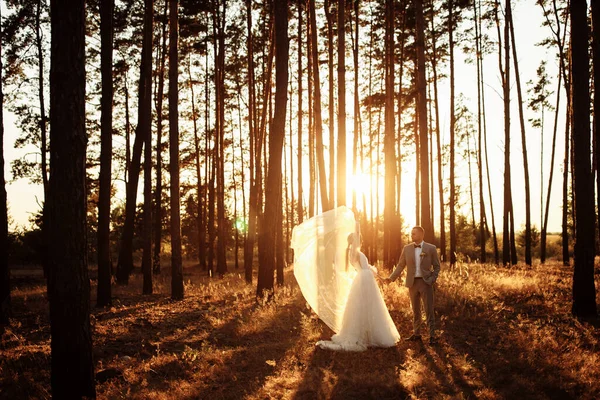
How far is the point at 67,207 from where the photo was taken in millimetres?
5746

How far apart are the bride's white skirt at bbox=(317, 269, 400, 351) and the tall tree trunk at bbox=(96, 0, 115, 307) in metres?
8.43

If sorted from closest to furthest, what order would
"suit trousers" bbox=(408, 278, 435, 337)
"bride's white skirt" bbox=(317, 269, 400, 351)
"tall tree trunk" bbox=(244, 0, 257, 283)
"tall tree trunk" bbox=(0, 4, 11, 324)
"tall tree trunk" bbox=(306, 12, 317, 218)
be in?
"bride's white skirt" bbox=(317, 269, 400, 351) → "suit trousers" bbox=(408, 278, 435, 337) → "tall tree trunk" bbox=(0, 4, 11, 324) → "tall tree trunk" bbox=(244, 0, 257, 283) → "tall tree trunk" bbox=(306, 12, 317, 218)

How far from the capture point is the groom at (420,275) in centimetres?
889

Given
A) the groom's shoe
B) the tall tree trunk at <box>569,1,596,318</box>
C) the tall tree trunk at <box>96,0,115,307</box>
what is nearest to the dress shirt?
the groom's shoe

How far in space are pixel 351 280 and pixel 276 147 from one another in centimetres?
551

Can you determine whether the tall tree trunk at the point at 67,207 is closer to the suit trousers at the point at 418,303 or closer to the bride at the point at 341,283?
the bride at the point at 341,283

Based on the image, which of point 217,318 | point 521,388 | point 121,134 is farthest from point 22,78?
point 521,388

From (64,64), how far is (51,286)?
289cm

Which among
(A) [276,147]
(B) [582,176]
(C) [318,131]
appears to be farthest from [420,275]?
(C) [318,131]

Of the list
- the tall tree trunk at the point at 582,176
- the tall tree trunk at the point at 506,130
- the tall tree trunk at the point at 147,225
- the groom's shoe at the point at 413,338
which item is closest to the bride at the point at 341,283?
the groom's shoe at the point at 413,338

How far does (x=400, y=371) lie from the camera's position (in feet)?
23.2

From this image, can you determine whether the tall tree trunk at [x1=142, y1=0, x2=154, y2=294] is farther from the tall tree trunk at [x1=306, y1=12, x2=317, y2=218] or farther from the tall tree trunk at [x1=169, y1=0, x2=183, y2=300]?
the tall tree trunk at [x1=306, y1=12, x2=317, y2=218]

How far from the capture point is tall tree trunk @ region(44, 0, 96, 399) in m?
5.73

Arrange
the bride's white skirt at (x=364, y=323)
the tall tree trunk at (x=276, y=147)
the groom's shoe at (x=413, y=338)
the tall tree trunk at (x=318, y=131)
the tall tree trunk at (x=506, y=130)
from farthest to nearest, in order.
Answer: the tall tree trunk at (x=506, y=130)
the tall tree trunk at (x=318, y=131)
the tall tree trunk at (x=276, y=147)
the groom's shoe at (x=413, y=338)
the bride's white skirt at (x=364, y=323)
